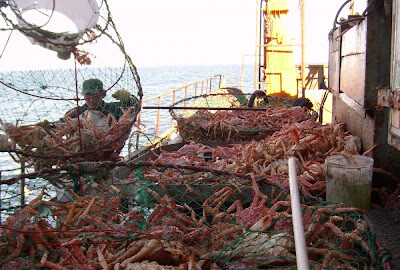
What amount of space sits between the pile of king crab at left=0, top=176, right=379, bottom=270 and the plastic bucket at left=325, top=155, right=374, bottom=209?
0.91 ft

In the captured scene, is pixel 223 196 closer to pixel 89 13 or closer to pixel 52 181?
pixel 52 181

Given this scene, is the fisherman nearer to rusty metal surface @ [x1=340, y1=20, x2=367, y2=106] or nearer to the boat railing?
the boat railing

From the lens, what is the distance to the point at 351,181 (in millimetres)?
2539

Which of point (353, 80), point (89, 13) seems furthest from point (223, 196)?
point (89, 13)

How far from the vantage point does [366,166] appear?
8.26 feet

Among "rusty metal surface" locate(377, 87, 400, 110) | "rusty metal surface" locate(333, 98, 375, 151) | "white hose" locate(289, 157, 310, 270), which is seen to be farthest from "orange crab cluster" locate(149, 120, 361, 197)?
"white hose" locate(289, 157, 310, 270)

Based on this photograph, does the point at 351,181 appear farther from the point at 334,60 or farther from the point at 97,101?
the point at 97,101

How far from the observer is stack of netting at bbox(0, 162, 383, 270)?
76.7 inches

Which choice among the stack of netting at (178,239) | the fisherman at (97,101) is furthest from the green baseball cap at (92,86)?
the stack of netting at (178,239)

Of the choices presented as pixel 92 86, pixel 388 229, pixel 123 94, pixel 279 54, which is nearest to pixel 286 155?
pixel 388 229

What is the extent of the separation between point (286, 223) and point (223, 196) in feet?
2.63

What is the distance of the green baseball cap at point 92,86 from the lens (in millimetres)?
5309

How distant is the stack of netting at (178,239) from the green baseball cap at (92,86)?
3.00m

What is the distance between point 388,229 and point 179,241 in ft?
4.82
